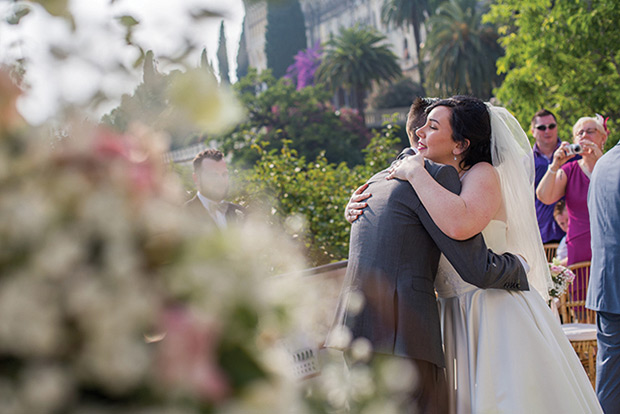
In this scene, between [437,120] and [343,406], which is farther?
[437,120]

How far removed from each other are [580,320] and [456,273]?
2367mm

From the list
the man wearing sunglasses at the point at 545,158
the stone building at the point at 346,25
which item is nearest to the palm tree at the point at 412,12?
the stone building at the point at 346,25

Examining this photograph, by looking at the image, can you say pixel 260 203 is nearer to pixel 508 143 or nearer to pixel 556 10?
pixel 508 143

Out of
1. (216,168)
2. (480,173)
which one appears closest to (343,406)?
(480,173)

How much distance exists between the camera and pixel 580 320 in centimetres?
469

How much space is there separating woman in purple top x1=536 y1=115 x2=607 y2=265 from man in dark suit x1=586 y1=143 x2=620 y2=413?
1284mm

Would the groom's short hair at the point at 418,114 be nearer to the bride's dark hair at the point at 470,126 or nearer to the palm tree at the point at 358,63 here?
the bride's dark hair at the point at 470,126

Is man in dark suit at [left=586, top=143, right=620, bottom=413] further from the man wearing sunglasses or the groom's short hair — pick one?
the man wearing sunglasses

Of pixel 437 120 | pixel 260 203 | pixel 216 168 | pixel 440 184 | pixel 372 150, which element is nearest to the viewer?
pixel 440 184

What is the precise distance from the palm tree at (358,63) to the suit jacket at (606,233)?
128ft

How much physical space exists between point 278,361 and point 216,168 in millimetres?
4341

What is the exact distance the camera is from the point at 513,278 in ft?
8.87

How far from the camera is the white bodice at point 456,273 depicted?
278cm

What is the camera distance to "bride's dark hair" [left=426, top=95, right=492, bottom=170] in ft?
9.20
